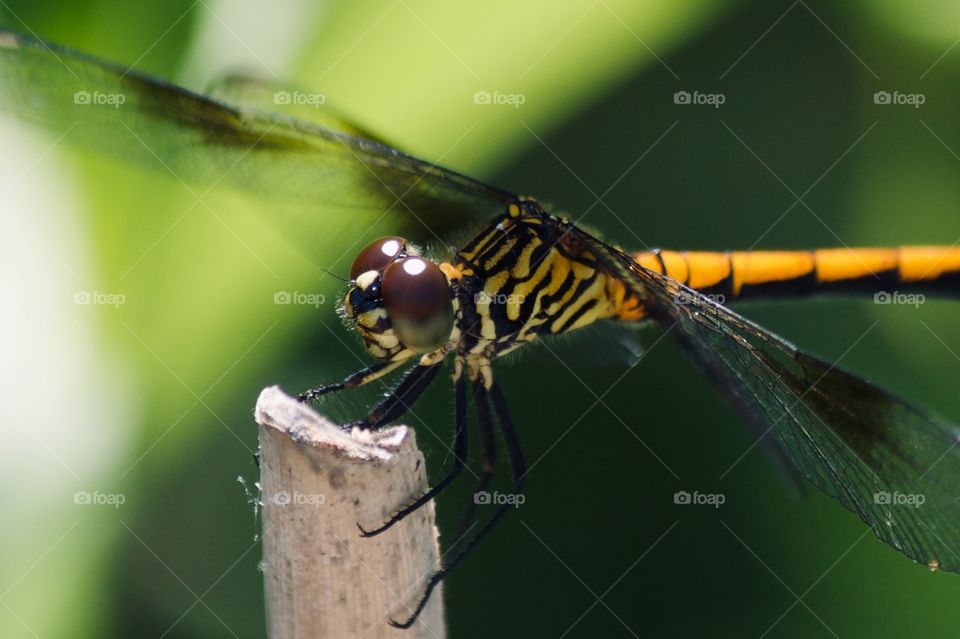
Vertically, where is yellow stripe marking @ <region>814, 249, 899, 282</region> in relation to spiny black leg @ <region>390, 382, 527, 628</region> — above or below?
above

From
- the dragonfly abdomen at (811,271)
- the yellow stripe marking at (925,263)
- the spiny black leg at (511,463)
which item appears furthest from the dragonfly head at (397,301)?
the yellow stripe marking at (925,263)

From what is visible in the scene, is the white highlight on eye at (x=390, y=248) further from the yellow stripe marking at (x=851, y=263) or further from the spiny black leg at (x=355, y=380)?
the yellow stripe marking at (x=851, y=263)

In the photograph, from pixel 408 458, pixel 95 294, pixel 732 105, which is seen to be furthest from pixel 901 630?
pixel 95 294

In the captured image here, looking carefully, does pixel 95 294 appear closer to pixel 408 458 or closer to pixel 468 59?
pixel 468 59

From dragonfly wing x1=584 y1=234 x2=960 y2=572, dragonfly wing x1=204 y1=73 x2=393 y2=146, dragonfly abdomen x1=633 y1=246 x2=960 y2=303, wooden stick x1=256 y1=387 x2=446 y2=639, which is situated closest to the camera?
wooden stick x1=256 y1=387 x2=446 y2=639

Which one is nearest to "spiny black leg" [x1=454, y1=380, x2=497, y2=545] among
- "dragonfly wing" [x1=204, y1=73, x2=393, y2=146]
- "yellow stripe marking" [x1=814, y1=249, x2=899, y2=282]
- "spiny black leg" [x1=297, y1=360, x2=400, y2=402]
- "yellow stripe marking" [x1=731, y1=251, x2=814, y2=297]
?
"spiny black leg" [x1=297, y1=360, x2=400, y2=402]

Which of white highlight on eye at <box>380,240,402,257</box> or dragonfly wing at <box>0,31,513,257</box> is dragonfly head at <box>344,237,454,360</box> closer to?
white highlight on eye at <box>380,240,402,257</box>
